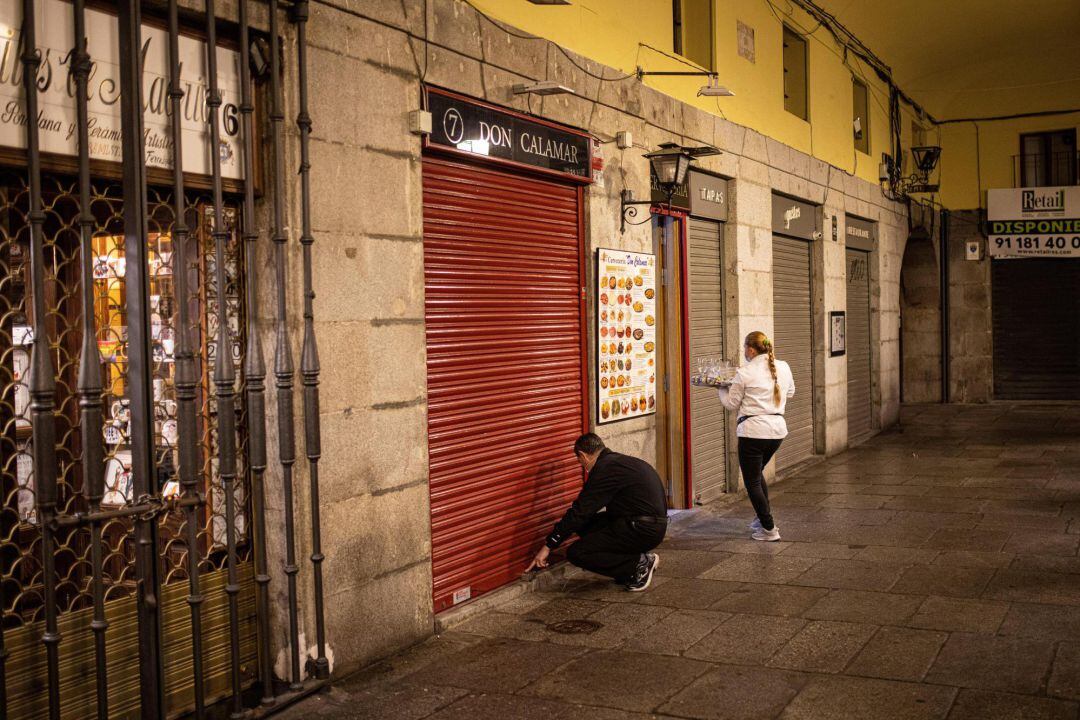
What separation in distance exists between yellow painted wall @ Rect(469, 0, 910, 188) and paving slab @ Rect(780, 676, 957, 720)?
15.3 feet

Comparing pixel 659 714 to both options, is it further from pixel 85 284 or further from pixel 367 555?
pixel 85 284

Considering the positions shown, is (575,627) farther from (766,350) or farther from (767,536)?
(766,350)

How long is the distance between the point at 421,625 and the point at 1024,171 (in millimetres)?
18380

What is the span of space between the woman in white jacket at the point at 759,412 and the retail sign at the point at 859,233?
22.1 feet

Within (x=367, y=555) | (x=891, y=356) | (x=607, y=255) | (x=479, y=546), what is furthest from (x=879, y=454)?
(x=367, y=555)

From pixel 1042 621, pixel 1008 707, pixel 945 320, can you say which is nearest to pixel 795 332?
pixel 1042 621

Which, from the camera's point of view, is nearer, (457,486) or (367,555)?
(367,555)

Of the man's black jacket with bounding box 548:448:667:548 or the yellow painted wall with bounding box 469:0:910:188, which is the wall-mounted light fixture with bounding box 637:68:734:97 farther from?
the man's black jacket with bounding box 548:448:667:548

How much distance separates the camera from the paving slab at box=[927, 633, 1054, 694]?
506 cm

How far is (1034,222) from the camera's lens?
66.2 feet

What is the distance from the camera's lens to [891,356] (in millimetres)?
17156

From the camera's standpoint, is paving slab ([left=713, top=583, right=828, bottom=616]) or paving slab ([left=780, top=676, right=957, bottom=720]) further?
paving slab ([left=713, top=583, right=828, bottom=616])

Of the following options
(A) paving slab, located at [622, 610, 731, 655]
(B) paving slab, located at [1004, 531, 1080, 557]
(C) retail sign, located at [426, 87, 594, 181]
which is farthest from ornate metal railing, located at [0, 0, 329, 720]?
(B) paving slab, located at [1004, 531, 1080, 557]

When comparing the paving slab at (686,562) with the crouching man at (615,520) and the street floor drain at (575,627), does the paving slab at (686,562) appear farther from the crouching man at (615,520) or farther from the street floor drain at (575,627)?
the street floor drain at (575,627)
